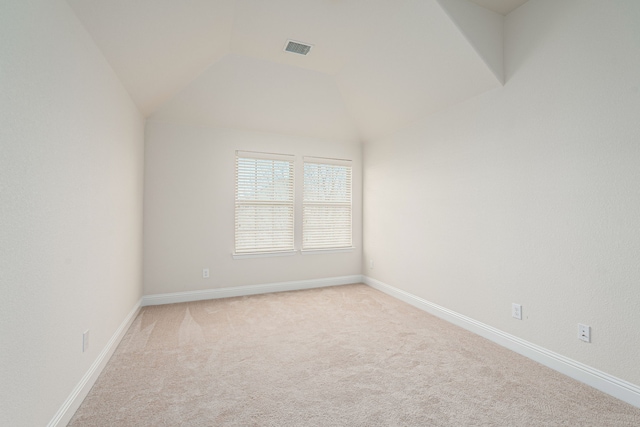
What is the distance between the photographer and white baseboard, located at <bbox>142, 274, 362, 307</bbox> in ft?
12.0

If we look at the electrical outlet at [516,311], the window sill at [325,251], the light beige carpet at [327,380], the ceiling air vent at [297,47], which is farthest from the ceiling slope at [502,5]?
the window sill at [325,251]

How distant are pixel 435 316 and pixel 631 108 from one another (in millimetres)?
2394

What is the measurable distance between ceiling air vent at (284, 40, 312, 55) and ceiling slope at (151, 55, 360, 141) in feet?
1.03

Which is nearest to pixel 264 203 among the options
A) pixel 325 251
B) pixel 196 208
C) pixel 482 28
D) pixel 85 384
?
pixel 196 208

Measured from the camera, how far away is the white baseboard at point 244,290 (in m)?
3.67

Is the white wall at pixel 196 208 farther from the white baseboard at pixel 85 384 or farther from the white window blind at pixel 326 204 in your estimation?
the white baseboard at pixel 85 384

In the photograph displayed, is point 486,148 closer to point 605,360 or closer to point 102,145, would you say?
point 605,360

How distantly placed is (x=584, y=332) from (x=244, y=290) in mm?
3512

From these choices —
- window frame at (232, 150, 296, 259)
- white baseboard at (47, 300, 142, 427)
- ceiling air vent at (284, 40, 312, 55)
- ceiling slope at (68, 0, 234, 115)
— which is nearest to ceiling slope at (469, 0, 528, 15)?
ceiling air vent at (284, 40, 312, 55)

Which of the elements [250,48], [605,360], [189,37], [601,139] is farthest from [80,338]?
[601,139]

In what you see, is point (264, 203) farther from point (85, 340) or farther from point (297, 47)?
point (85, 340)

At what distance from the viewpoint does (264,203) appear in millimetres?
4195

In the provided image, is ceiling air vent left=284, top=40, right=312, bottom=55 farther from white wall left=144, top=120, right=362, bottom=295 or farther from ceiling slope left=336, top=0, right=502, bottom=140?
white wall left=144, top=120, right=362, bottom=295

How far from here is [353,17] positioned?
8.84 feet
